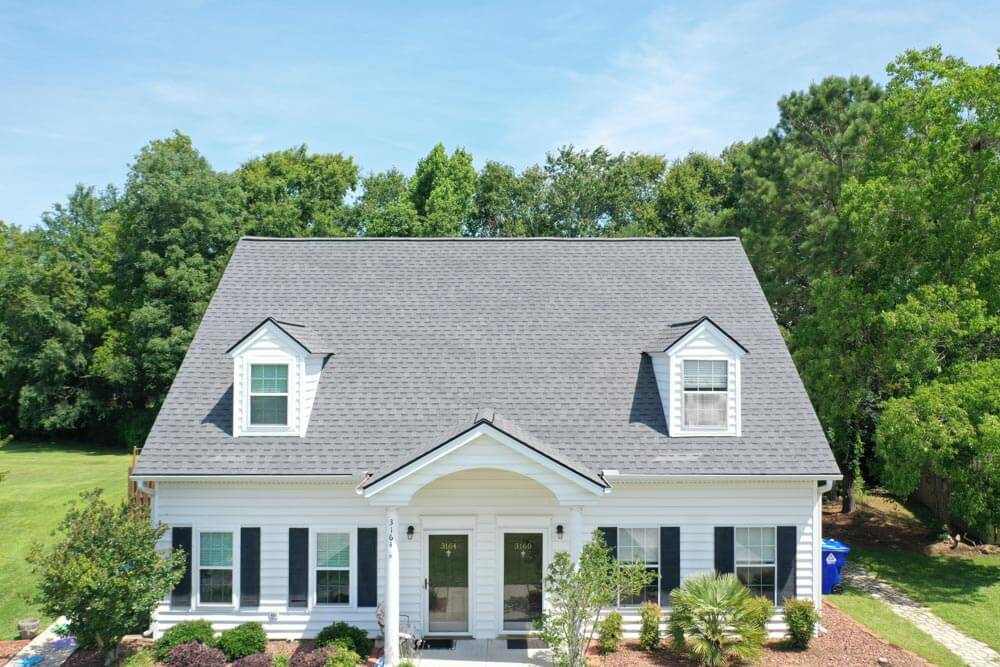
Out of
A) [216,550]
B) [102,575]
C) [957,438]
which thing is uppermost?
[957,438]

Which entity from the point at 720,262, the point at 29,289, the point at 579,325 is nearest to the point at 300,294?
the point at 579,325

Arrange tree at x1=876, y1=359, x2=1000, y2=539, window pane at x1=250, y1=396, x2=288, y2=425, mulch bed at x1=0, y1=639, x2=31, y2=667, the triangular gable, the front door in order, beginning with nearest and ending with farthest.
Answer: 1. the triangular gable
2. mulch bed at x1=0, y1=639, x2=31, y2=667
3. the front door
4. window pane at x1=250, y1=396, x2=288, y2=425
5. tree at x1=876, y1=359, x2=1000, y2=539

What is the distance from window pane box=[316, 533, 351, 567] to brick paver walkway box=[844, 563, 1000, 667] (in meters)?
11.9

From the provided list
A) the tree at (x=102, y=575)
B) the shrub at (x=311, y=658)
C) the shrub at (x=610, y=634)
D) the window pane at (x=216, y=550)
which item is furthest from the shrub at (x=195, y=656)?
the shrub at (x=610, y=634)

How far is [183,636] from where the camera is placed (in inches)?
564

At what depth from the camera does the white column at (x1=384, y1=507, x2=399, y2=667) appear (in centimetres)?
1377

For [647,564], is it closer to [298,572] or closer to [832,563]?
[832,563]

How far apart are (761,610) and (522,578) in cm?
455

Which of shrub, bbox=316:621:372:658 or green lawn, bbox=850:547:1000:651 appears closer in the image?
shrub, bbox=316:621:372:658

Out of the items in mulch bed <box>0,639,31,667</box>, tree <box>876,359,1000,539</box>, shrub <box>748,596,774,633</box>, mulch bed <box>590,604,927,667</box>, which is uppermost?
tree <box>876,359,1000,539</box>

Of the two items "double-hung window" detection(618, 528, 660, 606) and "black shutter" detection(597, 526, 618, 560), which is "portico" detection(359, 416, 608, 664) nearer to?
"black shutter" detection(597, 526, 618, 560)

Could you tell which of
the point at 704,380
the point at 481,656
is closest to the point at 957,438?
the point at 704,380

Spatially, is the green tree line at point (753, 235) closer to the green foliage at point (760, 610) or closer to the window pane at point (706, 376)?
the window pane at point (706, 376)

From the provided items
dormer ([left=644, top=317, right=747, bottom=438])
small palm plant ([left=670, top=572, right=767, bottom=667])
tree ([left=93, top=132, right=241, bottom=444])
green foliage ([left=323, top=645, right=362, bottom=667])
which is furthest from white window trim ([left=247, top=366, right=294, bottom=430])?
tree ([left=93, top=132, right=241, bottom=444])
